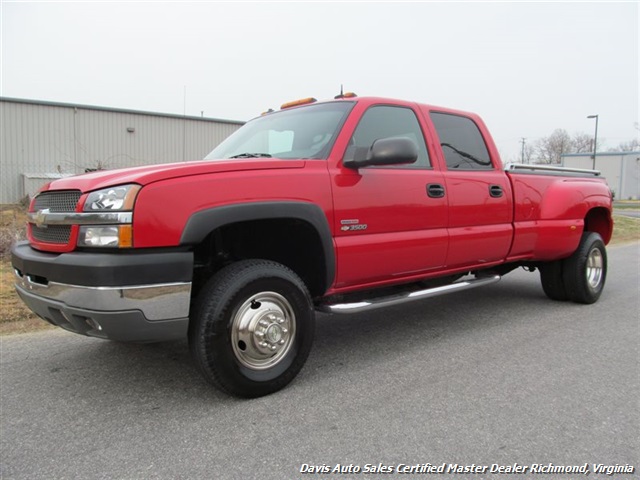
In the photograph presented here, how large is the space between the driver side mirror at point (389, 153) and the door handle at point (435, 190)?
2.16ft

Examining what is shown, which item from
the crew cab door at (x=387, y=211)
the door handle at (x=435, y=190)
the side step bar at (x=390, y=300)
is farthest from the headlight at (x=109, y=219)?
the door handle at (x=435, y=190)

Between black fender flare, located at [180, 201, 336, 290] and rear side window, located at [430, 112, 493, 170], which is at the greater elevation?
rear side window, located at [430, 112, 493, 170]

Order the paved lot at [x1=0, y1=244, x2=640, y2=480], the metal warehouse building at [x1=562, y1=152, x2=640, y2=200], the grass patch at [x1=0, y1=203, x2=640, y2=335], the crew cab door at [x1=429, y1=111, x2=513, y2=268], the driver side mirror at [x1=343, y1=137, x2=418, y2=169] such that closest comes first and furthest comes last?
the paved lot at [x1=0, y1=244, x2=640, y2=480] → the driver side mirror at [x1=343, y1=137, x2=418, y2=169] → the crew cab door at [x1=429, y1=111, x2=513, y2=268] → the grass patch at [x1=0, y1=203, x2=640, y2=335] → the metal warehouse building at [x1=562, y1=152, x2=640, y2=200]

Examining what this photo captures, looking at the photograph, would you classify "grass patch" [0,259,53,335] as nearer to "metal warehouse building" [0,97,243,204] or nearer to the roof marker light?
the roof marker light

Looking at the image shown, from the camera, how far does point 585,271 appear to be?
18.4 ft

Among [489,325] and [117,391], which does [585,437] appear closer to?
[489,325]

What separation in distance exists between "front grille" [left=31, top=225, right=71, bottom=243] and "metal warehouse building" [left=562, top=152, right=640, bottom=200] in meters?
61.3

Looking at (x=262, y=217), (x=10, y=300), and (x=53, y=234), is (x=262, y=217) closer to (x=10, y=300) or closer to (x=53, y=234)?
(x=53, y=234)

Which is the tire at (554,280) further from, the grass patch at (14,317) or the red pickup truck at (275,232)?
the grass patch at (14,317)

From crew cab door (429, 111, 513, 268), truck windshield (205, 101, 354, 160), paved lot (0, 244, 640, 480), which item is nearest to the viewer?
paved lot (0, 244, 640, 480)

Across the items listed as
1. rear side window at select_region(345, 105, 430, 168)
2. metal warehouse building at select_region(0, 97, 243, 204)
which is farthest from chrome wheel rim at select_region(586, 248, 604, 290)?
metal warehouse building at select_region(0, 97, 243, 204)

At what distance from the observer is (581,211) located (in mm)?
5535

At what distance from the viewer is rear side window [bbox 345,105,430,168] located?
148 inches

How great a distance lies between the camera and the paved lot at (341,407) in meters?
2.44
